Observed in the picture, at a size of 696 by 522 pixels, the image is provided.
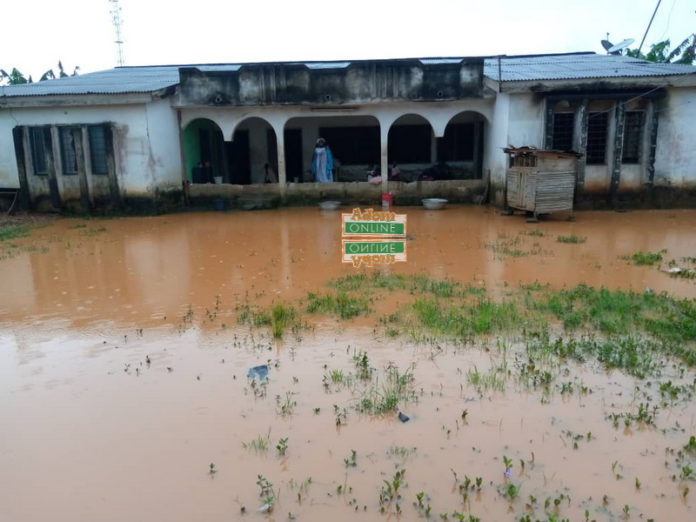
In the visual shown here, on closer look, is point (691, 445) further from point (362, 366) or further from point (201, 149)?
point (201, 149)

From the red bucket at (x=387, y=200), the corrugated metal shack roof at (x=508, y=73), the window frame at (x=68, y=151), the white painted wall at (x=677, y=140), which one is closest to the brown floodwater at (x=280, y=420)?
the white painted wall at (x=677, y=140)

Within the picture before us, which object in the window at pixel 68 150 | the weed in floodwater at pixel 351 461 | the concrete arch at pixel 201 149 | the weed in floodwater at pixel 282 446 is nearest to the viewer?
the weed in floodwater at pixel 351 461

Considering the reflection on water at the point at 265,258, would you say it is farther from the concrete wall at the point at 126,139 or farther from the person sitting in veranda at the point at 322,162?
the person sitting in veranda at the point at 322,162

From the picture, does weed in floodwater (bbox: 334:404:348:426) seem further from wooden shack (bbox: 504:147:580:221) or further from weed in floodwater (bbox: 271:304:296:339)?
wooden shack (bbox: 504:147:580:221)

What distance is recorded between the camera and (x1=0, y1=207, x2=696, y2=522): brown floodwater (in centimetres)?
347

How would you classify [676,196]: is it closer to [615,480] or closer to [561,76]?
[561,76]

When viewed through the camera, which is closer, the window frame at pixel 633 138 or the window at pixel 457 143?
the window frame at pixel 633 138

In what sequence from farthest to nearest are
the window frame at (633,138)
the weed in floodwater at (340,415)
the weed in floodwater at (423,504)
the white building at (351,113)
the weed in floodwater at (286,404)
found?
1. the window frame at (633,138)
2. the white building at (351,113)
3. the weed in floodwater at (286,404)
4. the weed in floodwater at (340,415)
5. the weed in floodwater at (423,504)

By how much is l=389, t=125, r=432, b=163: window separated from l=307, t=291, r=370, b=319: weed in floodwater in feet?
39.1

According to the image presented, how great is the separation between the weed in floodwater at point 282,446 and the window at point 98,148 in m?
12.9

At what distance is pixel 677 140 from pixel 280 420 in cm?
1353

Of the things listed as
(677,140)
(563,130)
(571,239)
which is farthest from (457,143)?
(571,239)

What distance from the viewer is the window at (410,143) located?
60.2 ft

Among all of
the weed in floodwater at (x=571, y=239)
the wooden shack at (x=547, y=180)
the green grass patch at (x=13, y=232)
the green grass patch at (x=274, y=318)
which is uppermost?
the wooden shack at (x=547, y=180)
